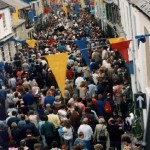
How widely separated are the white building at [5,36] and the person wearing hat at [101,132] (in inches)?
976

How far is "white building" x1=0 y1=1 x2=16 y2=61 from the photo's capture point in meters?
37.9

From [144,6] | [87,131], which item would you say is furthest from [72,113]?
[144,6]

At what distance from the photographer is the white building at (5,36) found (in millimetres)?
37906

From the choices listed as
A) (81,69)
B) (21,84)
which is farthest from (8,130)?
(81,69)

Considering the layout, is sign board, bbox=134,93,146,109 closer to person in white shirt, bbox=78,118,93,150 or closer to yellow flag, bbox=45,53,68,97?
person in white shirt, bbox=78,118,93,150

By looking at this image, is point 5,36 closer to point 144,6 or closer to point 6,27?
point 6,27

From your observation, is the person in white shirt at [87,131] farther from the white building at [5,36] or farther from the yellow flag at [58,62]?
the white building at [5,36]

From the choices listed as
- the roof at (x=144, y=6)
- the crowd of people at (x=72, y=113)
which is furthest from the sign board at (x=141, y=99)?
the roof at (x=144, y=6)

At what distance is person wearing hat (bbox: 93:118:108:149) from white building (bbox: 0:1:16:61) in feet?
81.3

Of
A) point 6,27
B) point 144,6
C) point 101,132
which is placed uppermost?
point 6,27

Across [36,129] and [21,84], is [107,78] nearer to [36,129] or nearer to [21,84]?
[21,84]

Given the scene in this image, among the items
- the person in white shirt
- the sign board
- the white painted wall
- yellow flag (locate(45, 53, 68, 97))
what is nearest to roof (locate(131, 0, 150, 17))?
the sign board

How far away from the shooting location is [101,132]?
12.9 meters

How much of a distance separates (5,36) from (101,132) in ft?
89.6
